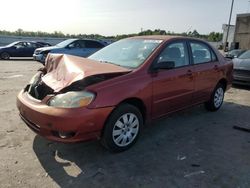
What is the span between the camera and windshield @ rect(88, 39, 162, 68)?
4496 millimetres

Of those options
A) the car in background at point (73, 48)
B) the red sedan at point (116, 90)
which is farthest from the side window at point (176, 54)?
the car in background at point (73, 48)

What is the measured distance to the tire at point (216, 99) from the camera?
20.4 ft

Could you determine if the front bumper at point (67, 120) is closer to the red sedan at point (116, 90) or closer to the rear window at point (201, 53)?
the red sedan at point (116, 90)

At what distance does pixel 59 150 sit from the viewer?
4.07m

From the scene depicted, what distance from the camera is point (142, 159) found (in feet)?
12.7

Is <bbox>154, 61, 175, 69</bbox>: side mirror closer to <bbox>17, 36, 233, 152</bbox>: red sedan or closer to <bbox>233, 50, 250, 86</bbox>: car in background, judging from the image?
<bbox>17, 36, 233, 152</bbox>: red sedan

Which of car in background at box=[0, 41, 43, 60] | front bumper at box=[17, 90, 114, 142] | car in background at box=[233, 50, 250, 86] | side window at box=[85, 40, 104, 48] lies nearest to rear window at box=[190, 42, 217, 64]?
front bumper at box=[17, 90, 114, 142]

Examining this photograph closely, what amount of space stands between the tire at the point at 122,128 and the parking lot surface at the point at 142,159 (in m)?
0.14

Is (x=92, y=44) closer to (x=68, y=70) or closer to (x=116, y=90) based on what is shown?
(x=68, y=70)

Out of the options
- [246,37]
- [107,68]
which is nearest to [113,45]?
[107,68]

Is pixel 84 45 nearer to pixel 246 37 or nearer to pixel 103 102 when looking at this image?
pixel 103 102

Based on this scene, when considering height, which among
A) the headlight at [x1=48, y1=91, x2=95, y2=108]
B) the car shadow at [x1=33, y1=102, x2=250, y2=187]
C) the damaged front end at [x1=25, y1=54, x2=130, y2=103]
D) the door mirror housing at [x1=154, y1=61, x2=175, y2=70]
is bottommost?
the car shadow at [x1=33, y1=102, x2=250, y2=187]

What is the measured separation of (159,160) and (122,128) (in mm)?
676

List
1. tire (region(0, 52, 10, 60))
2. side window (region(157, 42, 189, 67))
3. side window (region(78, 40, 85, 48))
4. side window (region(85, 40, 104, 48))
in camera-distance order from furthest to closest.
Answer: tire (region(0, 52, 10, 60)), side window (region(85, 40, 104, 48)), side window (region(78, 40, 85, 48)), side window (region(157, 42, 189, 67))
